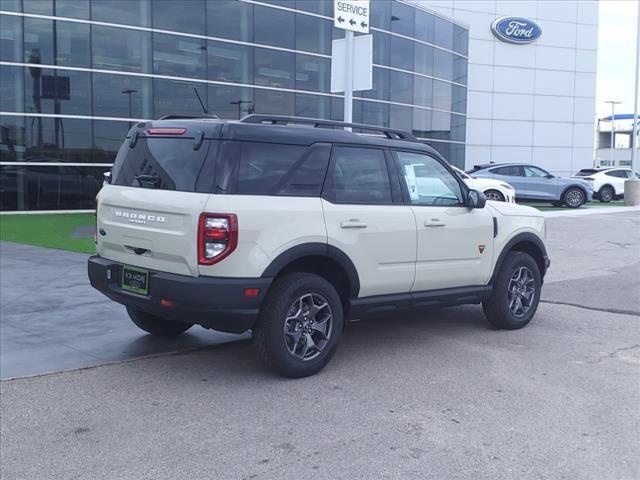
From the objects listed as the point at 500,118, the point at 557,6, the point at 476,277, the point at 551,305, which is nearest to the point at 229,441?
the point at 476,277

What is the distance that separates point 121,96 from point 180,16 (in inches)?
129

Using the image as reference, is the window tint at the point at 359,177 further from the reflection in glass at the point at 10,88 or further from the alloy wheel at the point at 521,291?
the reflection in glass at the point at 10,88

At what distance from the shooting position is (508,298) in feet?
22.7

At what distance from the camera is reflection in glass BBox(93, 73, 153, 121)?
21250mm

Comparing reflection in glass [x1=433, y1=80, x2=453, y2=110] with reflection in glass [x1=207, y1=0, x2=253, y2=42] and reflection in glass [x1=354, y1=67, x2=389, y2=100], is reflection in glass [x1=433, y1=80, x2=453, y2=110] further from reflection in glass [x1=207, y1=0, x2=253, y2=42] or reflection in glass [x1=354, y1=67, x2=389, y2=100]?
reflection in glass [x1=207, y1=0, x2=253, y2=42]

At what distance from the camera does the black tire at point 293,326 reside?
5.09 metres

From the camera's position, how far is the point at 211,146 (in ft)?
16.5

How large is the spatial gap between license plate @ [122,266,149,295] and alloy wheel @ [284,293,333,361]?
1.12m

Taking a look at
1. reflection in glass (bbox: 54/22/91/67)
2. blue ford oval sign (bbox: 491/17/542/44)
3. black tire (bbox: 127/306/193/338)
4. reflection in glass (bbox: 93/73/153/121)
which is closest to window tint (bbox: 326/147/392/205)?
black tire (bbox: 127/306/193/338)

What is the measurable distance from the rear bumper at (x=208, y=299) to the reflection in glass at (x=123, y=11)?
18501 millimetres

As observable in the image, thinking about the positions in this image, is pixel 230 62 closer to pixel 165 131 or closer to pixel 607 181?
pixel 607 181

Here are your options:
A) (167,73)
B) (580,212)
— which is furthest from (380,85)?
(580,212)

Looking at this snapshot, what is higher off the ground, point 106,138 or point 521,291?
point 106,138

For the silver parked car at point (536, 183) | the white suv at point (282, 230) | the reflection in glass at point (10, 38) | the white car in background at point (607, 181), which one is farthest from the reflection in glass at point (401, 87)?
the white suv at point (282, 230)
